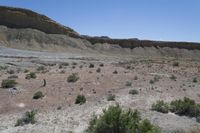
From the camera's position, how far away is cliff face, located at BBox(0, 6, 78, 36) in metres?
116

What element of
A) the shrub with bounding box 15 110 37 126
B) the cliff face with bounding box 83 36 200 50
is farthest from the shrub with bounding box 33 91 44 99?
the cliff face with bounding box 83 36 200 50

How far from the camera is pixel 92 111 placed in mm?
17969

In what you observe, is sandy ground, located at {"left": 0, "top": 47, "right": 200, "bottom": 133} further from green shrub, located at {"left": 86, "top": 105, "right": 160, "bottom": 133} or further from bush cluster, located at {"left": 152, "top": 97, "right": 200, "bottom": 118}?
green shrub, located at {"left": 86, "top": 105, "right": 160, "bottom": 133}

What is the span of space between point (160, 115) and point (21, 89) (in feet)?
31.7

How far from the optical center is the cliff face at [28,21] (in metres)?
116

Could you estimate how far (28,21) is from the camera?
117 meters

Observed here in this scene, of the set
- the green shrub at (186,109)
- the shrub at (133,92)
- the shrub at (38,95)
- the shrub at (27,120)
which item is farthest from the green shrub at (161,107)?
the shrub at (38,95)

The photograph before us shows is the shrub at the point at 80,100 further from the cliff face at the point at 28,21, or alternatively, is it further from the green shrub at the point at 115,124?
the cliff face at the point at 28,21

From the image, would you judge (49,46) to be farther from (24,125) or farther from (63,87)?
(24,125)

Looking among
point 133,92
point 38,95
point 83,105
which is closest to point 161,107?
point 83,105

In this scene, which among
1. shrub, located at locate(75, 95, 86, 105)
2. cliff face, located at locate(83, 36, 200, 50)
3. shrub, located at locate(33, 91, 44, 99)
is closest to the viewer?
shrub, located at locate(75, 95, 86, 105)

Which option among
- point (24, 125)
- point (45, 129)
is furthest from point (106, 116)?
point (24, 125)

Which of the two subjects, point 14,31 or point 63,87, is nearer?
point 63,87

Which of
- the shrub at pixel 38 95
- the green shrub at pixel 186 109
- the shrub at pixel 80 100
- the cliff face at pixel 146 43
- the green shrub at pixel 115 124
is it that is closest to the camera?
the green shrub at pixel 115 124
